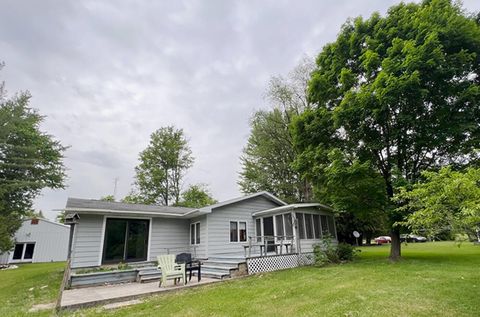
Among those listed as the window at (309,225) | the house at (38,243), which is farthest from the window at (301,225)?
the house at (38,243)

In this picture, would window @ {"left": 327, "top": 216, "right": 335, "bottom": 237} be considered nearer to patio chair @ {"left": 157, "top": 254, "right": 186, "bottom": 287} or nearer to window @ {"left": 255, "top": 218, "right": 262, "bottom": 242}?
window @ {"left": 255, "top": 218, "right": 262, "bottom": 242}

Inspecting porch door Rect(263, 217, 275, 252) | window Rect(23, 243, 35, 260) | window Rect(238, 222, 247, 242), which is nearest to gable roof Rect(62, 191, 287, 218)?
window Rect(238, 222, 247, 242)

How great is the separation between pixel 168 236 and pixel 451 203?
1175 cm

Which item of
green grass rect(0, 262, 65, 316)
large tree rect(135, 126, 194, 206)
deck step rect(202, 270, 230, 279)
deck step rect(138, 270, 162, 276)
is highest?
large tree rect(135, 126, 194, 206)

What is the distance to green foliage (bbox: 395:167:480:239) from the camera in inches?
138

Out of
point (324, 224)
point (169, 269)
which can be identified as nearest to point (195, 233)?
point (169, 269)

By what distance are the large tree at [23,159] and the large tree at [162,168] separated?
7.17m

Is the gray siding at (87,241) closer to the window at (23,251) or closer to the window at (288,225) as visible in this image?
the window at (288,225)

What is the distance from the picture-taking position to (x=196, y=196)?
28.9m

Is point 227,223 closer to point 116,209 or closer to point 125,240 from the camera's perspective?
point 125,240

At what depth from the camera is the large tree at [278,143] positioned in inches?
795

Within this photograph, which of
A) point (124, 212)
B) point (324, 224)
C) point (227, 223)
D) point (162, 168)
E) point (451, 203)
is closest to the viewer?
point (451, 203)

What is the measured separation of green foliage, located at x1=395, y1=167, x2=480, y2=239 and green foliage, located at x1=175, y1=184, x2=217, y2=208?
2473 cm

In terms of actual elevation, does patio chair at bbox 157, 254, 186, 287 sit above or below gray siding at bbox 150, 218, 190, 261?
below
